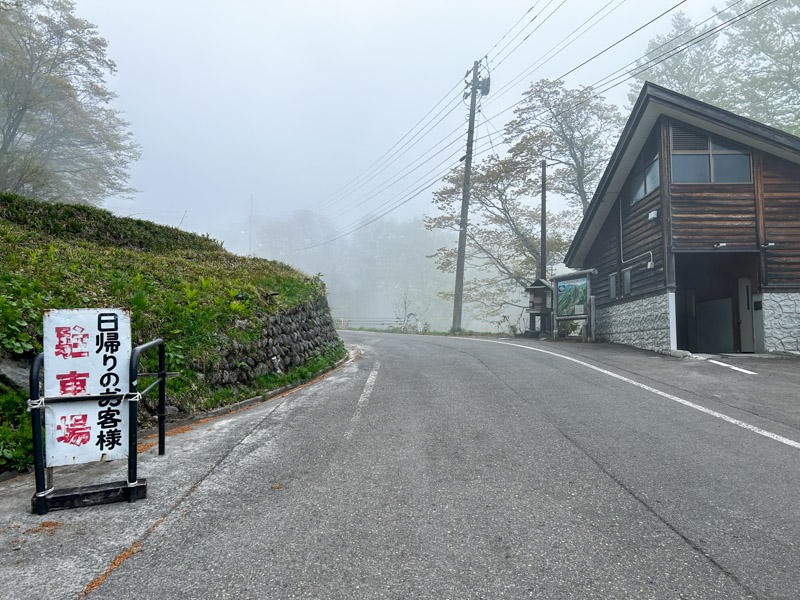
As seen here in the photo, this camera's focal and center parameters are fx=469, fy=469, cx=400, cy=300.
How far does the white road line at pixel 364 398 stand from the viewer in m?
5.52

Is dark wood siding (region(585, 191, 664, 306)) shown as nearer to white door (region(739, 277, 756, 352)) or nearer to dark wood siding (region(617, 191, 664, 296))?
dark wood siding (region(617, 191, 664, 296))

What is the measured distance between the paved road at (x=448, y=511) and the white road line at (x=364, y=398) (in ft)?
0.26

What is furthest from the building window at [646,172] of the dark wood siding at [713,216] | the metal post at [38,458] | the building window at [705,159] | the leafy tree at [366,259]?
the leafy tree at [366,259]

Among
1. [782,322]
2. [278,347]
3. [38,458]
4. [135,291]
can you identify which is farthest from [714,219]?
[38,458]

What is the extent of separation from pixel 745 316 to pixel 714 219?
137 inches

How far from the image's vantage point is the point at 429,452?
4.66m

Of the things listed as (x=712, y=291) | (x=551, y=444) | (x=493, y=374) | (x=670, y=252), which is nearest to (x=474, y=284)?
(x=712, y=291)

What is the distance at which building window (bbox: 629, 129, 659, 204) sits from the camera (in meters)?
Answer: 14.9

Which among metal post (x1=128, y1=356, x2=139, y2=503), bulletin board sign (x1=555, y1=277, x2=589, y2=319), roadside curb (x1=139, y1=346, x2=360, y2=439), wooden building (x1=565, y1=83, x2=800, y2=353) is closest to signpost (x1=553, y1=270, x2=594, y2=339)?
bulletin board sign (x1=555, y1=277, x2=589, y2=319)

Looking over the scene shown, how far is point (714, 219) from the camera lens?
44.6ft

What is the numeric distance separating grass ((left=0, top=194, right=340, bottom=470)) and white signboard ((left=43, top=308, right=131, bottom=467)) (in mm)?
1335

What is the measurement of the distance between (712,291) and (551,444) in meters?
15.5

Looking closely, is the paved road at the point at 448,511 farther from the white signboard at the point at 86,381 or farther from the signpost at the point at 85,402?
the white signboard at the point at 86,381

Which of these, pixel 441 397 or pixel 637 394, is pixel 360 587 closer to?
pixel 441 397
